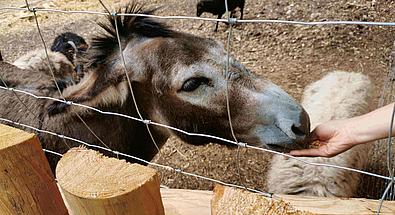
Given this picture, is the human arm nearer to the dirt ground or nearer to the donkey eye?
the donkey eye

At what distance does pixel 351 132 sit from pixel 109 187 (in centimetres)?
97

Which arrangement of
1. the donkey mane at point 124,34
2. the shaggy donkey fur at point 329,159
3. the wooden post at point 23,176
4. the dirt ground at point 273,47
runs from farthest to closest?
the dirt ground at point 273,47, the shaggy donkey fur at point 329,159, the donkey mane at point 124,34, the wooden post at point 23,176

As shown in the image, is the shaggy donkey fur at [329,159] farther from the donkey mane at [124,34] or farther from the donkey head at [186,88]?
the donkey mane at [124,34]

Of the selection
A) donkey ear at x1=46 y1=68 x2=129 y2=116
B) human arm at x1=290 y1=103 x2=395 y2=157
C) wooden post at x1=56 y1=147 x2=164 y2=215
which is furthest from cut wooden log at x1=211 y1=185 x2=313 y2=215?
donkey ear at x1=46 y1=68 x2=129 y2=116

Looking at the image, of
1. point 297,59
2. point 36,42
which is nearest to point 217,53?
point 297,59

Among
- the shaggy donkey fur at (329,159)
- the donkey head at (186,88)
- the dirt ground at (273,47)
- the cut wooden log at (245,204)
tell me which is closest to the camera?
the cut wooden log at (245,204)

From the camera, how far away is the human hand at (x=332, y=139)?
1697 millimetres

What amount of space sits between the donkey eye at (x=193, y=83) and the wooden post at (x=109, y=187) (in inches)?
47.3

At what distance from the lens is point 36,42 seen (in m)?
7.37

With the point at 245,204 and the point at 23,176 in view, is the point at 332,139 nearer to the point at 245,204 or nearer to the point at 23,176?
the point at 245,204

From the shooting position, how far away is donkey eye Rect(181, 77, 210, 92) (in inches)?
94.7

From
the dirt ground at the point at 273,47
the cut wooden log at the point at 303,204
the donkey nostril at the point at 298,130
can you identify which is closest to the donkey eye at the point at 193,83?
the donkey nostril at the point at 298,130

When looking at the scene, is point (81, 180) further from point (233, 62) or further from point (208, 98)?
point (233, 62)

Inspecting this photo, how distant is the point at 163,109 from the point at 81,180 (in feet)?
4.57
